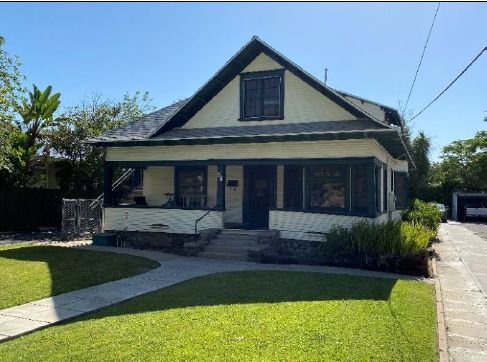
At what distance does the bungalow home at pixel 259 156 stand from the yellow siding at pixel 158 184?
0.04m

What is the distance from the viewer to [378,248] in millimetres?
11859

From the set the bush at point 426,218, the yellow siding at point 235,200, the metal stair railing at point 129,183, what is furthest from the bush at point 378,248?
the metal stair railing at point 129,183

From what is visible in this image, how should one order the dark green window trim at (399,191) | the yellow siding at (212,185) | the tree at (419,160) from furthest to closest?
the tree at (419,160)
the dark green window trim at (399,191)
the yellow siding at (212,185)

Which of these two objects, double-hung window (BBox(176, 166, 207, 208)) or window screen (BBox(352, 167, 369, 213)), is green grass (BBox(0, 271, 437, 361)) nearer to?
window screen (BBox(352, 167, 369, 213))

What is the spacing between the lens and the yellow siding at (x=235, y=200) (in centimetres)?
1717

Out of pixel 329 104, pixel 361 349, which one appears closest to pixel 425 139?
pixel 329 104

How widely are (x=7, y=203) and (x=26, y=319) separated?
53.3 feet

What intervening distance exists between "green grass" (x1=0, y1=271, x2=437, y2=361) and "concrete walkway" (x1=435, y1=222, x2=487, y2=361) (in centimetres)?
39

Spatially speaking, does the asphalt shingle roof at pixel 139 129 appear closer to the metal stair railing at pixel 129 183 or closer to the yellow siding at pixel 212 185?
the yellow siding at pixel 212 185

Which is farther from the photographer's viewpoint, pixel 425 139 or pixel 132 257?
pixel 425 139

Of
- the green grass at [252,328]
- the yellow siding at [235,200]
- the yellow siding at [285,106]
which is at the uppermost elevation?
the yellow siding at [285,106]

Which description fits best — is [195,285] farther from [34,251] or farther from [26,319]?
[34,251]

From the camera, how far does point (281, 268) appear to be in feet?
39.5

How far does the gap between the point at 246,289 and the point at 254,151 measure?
6820mm
